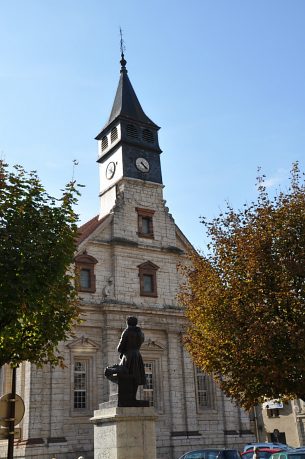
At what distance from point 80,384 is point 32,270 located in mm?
15856

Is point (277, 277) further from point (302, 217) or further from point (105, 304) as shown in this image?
point (105, 304)

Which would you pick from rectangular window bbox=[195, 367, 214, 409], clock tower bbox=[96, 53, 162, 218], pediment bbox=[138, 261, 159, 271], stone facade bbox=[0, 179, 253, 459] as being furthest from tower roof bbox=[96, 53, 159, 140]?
rectangular window bbox=[195, 367, 214, 409]

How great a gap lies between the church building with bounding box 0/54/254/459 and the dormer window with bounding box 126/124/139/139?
0.24 ft

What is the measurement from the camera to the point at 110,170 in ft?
118

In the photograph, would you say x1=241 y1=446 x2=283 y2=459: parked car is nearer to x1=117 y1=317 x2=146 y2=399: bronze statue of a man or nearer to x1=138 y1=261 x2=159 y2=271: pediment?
x1=138 y1=261 x2=159 y2=271: pediment

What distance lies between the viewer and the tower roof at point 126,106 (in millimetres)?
36844

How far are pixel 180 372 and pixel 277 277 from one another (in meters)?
15.1

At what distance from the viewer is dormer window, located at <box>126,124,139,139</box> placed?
3612 cm

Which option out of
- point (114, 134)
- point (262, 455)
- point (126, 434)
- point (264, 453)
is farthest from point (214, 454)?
point (114, 134)

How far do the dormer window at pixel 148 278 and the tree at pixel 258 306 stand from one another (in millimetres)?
12196

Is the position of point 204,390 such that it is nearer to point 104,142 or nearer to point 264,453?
point 264,453

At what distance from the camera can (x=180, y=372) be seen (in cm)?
3078

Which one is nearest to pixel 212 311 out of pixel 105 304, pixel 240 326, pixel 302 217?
pixel 240 326

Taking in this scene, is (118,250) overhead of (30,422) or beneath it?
overhead
